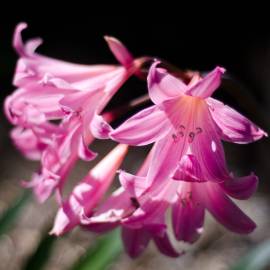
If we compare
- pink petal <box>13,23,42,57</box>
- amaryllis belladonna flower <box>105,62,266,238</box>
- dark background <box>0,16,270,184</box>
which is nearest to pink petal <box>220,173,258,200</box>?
amaryllis belladonna flower <box>105,62,266,238</box>

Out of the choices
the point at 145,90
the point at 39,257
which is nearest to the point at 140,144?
the point at 39,257

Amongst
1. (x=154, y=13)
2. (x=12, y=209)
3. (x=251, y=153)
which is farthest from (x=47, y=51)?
(x=12, y=209)

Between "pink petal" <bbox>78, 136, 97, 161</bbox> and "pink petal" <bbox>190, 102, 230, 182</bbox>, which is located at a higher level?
"pink petal" <bbox>190, 102, 230, 182</bbox>

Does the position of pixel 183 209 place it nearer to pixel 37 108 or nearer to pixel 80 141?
pixel 80 141

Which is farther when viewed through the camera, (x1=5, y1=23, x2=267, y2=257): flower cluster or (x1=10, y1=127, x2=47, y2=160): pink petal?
(x1=10, y1=127, x2=47, y2=160): pink petal

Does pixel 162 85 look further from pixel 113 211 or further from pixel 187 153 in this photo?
pixel 113 211

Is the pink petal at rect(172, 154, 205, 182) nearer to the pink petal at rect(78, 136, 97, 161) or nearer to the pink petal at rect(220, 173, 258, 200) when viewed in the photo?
the pink petal at rect(220, 173, 258, 200)
